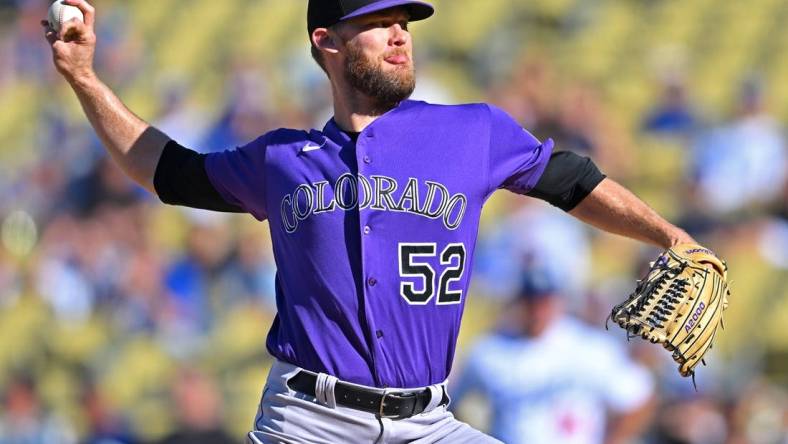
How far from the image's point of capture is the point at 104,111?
131 inches

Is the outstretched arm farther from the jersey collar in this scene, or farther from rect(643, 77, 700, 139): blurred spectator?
rect(643, 77, 700, 139): blurred spectator

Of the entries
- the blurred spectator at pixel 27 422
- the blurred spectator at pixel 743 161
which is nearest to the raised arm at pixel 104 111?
the blurred spectator at pixel 743 161

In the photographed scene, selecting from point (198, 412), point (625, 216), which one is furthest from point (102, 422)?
point (625, 216)

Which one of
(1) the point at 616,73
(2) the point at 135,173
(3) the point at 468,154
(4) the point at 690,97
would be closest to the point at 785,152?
(4) the point at 690,97

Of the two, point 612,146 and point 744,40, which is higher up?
point 744,40

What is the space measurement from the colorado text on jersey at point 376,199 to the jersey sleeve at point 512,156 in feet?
0.45

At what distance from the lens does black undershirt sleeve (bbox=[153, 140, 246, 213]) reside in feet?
10.7

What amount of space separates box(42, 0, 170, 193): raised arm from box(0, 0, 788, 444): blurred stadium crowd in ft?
9.40

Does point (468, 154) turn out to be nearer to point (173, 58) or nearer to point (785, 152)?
point (785, 152)

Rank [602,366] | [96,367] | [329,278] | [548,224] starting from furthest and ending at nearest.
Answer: [96,367] → [548,224] → [602,366] → [329,278]

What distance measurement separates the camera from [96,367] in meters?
7.29

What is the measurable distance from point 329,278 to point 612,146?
3601mm

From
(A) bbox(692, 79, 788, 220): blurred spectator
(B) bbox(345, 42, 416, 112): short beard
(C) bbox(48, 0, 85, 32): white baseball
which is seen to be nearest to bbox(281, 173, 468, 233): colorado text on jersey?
(B) bbox(345, 42, 416, 112): short beard

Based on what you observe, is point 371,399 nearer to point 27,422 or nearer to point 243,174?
point 243,174
